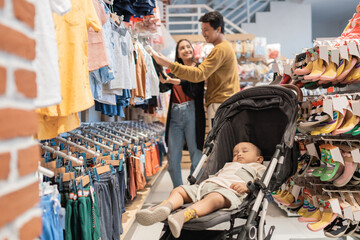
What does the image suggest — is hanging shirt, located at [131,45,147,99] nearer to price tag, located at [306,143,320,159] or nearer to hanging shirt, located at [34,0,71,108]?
price tag, located at [306,143,320,159]

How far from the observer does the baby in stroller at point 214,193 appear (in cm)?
161

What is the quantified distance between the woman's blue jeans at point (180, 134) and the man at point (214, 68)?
25 centimetres

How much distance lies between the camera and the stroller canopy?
95.4 inches

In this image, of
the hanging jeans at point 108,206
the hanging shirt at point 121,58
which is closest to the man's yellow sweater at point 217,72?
the hanging shirt at point 121,58

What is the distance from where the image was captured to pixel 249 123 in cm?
265

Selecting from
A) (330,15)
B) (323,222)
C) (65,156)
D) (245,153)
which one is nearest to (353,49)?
(245,153)

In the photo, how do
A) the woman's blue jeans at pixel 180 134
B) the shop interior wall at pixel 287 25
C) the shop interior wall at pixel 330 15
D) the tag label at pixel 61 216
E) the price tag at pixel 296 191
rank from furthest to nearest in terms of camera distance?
the shop interior wall at pixel 330 15 → the shop interior wall at pixel 287 25 → the woman's blue jeans at pixel 180 134 → the price tag at pixel 296 191 → the tag label at pixel 61 216

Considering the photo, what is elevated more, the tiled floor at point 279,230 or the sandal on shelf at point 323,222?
the sandal on shelf at point 323,222

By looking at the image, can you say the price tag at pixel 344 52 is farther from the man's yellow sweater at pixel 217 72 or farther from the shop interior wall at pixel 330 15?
the shop interior wall at pixel 330 15

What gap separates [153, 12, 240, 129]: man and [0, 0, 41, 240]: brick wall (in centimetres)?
215

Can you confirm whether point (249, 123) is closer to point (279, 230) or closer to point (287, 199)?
point (287, 199)

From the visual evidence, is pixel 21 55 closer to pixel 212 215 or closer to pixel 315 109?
pixel 212 215

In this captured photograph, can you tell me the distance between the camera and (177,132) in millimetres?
3348

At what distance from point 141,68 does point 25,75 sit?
290 centimetres
